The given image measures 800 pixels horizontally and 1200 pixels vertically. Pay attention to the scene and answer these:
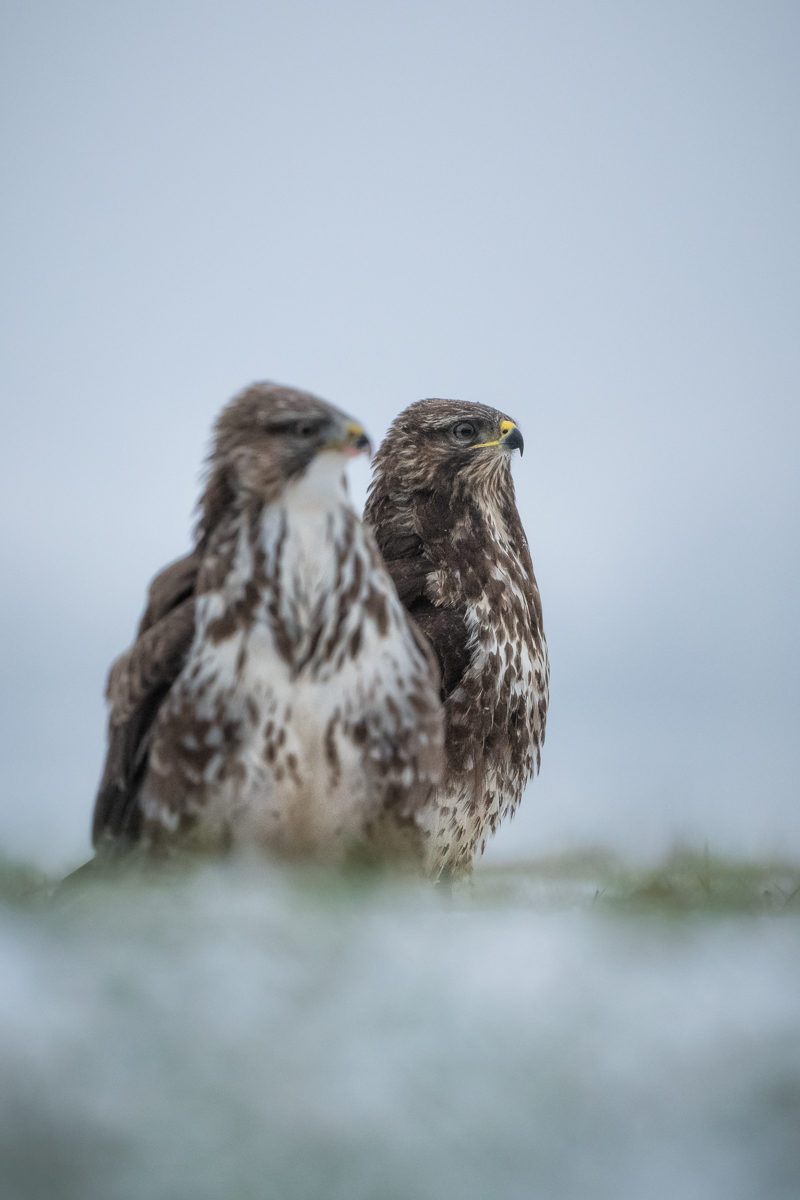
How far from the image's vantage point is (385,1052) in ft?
7.96

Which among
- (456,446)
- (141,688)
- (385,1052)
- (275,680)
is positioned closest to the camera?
(385,1052)

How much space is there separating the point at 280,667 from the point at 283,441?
62cm

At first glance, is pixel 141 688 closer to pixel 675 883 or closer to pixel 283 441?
pixel 283 441

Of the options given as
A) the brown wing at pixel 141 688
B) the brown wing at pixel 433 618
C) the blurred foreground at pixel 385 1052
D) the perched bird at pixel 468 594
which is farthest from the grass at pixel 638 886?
the brown wing at pixel 433 618

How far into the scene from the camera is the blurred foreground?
89.0 inches

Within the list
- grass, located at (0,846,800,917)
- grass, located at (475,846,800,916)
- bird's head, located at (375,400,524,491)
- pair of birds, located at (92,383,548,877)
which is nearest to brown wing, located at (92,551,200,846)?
pair of birds, located at (92,383,548,877)

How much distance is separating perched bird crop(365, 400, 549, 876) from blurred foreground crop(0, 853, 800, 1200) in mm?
1677

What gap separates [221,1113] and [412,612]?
2.48 m

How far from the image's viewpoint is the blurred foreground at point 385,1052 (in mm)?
2262

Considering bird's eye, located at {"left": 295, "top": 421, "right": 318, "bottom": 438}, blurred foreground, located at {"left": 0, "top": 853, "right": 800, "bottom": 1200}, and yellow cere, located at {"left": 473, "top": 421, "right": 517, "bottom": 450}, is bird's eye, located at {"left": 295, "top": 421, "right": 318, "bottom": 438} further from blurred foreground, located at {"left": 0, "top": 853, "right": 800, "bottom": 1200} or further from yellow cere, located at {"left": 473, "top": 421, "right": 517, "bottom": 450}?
yellow cere, located at {"left": 473, "top": 421, "right": 517, "bottom": 450}

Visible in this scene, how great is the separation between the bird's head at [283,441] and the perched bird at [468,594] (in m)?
1.51

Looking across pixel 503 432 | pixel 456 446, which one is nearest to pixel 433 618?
pixel 456 446

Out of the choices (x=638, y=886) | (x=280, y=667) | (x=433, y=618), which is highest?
(x=280, y=667)

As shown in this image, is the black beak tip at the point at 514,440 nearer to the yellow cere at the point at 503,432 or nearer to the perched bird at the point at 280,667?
the yellow cere at the point at 503,432
